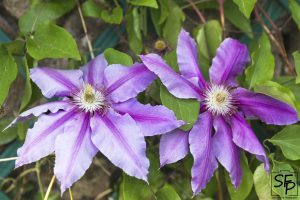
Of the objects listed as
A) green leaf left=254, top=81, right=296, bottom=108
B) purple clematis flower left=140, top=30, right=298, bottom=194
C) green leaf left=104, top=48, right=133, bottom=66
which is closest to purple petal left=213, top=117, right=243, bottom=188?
purple clematis flower left=140, top=30, right=298, bottom=194

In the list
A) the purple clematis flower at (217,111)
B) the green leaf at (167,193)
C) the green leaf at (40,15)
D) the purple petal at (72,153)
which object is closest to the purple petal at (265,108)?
the purple clematis flower at (217,111)

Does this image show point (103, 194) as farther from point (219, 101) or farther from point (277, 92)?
point (277, 92)

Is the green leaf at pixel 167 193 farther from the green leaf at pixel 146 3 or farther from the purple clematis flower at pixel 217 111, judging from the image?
the green leaf at pixel 146 3

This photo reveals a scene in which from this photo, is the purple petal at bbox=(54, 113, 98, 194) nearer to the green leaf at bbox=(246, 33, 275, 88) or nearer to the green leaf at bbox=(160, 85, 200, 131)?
the green leaf at bbox=(160, 85, 200, 131)

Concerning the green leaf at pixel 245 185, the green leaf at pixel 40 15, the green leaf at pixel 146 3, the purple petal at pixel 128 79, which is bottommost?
the green leaf at pixel 245 185

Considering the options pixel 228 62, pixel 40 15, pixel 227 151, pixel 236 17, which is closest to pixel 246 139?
pixel 227 151

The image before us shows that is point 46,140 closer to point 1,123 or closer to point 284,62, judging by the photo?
point 1,123
